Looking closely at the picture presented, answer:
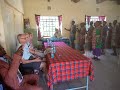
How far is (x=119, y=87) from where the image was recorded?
2738mm

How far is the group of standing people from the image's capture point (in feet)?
15.8

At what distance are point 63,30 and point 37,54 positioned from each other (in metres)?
4.15

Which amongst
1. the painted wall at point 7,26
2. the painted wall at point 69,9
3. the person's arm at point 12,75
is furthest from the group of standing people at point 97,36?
the person's arm at point 12,75

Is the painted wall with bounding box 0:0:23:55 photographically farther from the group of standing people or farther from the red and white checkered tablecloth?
the group of standing people

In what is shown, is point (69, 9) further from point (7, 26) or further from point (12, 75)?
point (12, 75)

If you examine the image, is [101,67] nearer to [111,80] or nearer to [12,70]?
[111,80]

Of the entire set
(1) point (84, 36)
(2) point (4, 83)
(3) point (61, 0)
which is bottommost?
(2) point (4, 83)

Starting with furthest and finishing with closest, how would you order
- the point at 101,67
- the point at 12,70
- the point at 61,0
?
the point at 61,0 → the point at 101,67 → the point at 12,70

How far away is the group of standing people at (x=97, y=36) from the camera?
15.8 ft

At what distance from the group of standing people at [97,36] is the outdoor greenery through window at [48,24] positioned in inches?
37.1

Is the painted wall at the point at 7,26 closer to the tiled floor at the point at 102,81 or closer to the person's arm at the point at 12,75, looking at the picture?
the person's arm at the point at 12,75

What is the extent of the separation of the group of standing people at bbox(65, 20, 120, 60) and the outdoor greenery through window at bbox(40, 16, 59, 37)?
0.94 metres

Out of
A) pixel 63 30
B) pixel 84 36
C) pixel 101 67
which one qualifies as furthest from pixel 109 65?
pixel 63 30

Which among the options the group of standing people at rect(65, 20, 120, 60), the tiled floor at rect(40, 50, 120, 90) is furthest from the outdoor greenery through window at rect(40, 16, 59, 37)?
the tiled floor at rect(40, 50, 120, 90)
